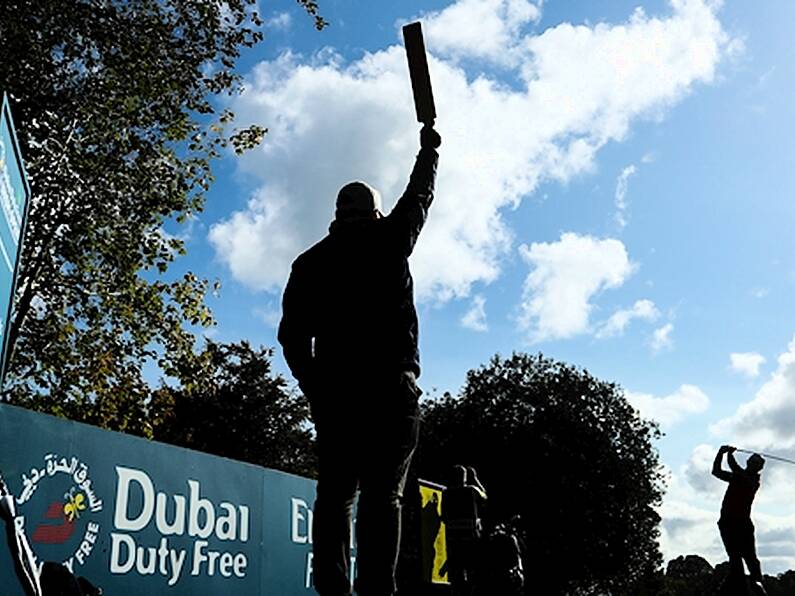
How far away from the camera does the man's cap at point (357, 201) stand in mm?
3408

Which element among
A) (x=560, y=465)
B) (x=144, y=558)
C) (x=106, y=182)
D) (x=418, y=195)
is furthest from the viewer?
(x=560, y=465)

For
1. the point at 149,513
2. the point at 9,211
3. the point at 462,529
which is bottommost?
the point at 462,529

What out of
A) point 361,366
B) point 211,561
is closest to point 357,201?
point 361,366

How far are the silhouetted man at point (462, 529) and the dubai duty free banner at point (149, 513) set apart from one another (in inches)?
130

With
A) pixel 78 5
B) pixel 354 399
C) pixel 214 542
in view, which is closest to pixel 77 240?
pixel 78 5

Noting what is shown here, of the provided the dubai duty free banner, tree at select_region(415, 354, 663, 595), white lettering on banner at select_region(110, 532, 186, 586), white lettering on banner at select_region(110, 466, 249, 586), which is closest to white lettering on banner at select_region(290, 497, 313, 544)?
the dubai duty free banner

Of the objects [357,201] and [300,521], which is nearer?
[357,201]

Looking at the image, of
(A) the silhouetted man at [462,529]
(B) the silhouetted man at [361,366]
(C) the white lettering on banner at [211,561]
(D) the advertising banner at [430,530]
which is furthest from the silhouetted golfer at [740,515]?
(B) the silhouetted man at [361,366]

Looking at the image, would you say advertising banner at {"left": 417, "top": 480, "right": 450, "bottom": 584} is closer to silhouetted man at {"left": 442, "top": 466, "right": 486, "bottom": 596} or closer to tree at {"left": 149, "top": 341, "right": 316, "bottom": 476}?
silhouetted man at {"left": 442, "top": 466, "right": 486, "bottom": 596}

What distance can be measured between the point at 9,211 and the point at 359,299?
107 inches

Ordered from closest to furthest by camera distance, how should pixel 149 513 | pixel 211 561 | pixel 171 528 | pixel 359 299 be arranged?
pixel 359 299 → pixel 149 513 → pixel 171 528 → pixel 211 561

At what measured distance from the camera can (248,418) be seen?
5356 centimetres

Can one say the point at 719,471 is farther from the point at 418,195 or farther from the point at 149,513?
the point at 418,195

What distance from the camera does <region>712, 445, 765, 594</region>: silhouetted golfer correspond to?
29.3 ft
